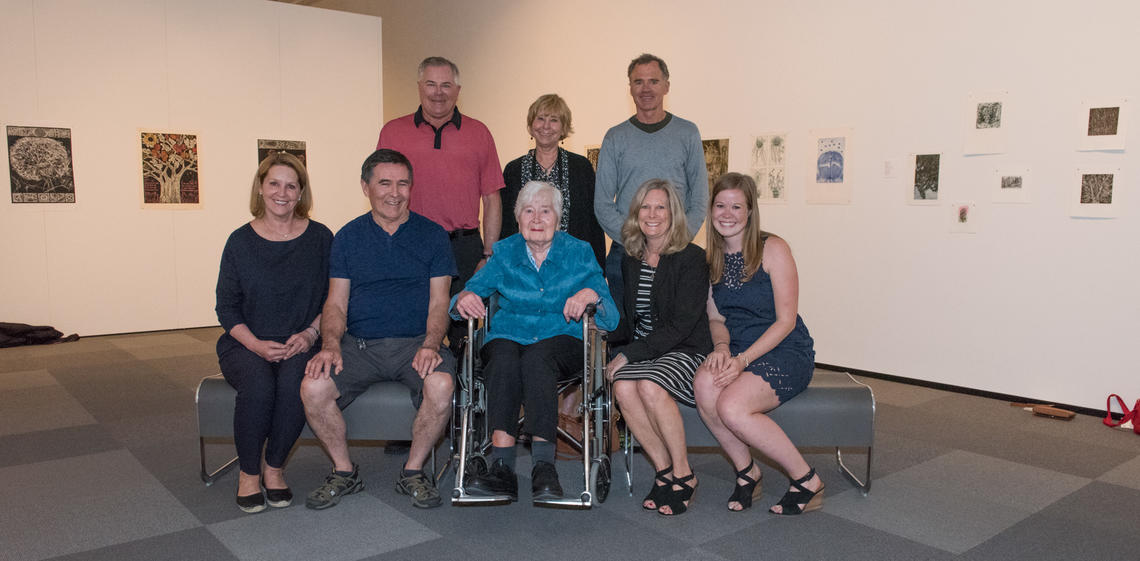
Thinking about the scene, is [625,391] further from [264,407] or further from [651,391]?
[264,407]

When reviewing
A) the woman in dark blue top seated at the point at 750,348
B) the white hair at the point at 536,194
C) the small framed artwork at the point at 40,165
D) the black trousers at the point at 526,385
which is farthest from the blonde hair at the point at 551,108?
the small framed artwork at the point at 40,165

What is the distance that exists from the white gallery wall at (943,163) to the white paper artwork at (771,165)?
0.07 m

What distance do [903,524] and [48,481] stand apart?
11.6ft

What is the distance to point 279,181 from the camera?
10.8 feet

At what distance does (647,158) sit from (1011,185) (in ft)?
8.04

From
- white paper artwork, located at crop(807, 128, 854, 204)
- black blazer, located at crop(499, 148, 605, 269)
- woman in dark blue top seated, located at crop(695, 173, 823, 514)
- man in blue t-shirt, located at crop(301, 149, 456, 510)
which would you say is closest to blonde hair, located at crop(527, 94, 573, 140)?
black blazer, located at crop(499, 148, 605, 269)

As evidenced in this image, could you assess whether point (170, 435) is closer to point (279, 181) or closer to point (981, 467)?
point (279, 181)

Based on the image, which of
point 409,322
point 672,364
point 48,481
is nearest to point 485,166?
point 409,322

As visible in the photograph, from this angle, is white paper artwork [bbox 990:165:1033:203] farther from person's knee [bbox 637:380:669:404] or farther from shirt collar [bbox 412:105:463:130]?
shirt collar [bbox 412:105:463:130]

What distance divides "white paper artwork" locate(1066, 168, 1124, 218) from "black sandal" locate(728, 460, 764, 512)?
2867mm

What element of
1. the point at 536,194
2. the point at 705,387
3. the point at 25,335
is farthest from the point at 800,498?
the point at 25,335

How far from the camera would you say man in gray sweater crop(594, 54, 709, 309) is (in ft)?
13.2

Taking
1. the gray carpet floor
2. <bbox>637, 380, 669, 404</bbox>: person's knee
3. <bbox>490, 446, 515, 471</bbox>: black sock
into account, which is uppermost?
<bbox>637, 380, 669, 404</bbox>: person's knee

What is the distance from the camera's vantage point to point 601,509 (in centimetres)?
312
